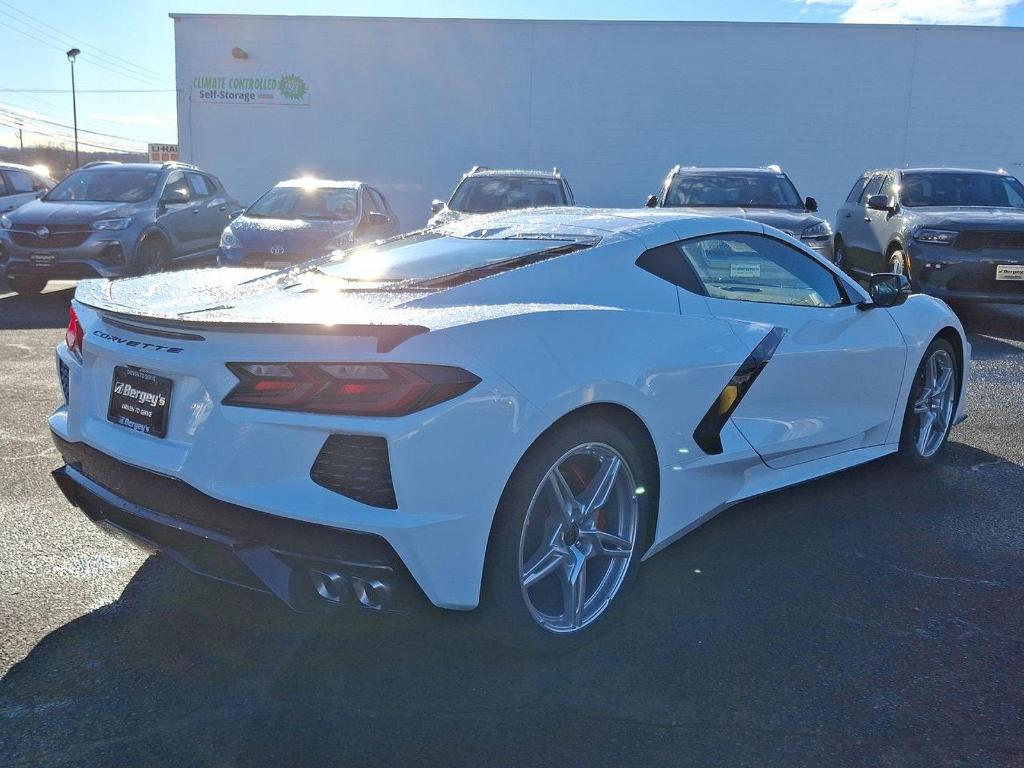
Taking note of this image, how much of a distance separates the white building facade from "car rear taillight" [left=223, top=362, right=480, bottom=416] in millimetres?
18887

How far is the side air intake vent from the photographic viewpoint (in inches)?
98.0

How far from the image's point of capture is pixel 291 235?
35.2 feet

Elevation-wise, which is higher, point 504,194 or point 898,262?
point 504,194

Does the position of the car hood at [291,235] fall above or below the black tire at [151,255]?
above

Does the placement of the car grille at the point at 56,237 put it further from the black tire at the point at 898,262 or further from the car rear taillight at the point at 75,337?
the black tire at the point at 898,262

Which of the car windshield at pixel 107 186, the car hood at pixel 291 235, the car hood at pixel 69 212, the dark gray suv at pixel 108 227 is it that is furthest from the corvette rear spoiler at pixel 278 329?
the car windshield at pixel 107 186

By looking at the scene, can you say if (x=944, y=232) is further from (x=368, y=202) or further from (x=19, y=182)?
(x=19, y=182)

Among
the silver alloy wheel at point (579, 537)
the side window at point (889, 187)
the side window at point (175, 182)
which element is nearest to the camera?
the silver alloy wheel at point (579, 537)

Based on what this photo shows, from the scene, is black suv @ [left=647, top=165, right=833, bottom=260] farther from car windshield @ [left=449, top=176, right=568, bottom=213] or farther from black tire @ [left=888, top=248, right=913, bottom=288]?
car windshield @ [left=449, top=176, right=568, bottom=213]

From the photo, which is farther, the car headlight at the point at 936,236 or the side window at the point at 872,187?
the side window at the point at 872,187

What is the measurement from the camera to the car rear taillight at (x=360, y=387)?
8.22 feet

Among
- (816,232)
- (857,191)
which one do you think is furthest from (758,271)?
(857,191)

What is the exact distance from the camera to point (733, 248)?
4.07 m

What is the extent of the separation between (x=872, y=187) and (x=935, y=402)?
8.35 m
